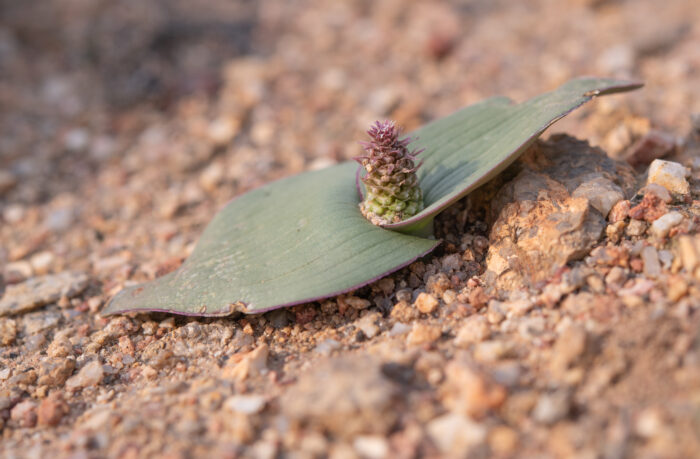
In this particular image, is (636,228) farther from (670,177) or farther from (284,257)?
(284,257)

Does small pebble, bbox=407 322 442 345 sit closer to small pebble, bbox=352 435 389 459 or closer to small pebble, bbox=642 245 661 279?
small pebble, bbox=352 435 389 459

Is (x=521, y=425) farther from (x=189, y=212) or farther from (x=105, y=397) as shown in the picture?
(x=189, y=212)

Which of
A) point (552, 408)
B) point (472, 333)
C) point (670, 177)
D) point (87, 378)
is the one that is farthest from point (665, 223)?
point (87, 378)

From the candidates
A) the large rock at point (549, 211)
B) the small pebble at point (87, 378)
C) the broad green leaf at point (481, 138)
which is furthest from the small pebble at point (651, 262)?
the small pebble at point (87, 378)

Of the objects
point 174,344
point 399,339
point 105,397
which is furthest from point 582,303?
point 105,397

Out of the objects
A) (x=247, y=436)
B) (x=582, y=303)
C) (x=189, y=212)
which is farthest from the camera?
(x=189, y=212)

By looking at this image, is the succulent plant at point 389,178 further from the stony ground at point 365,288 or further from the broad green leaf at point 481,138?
the stony ground at point 365,288
